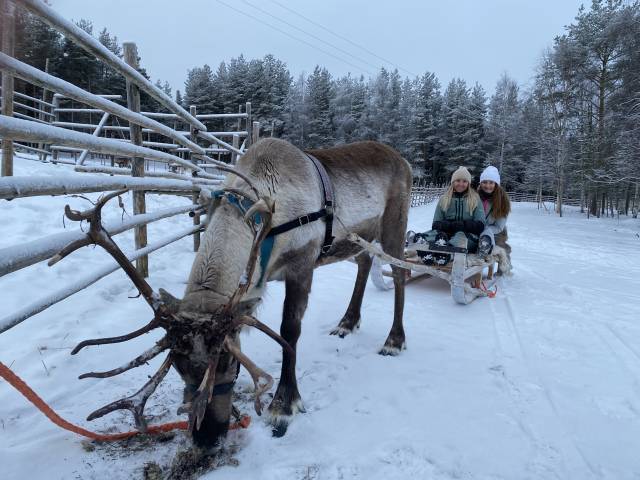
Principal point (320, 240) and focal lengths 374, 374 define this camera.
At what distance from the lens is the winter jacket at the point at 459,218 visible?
5.22 metres

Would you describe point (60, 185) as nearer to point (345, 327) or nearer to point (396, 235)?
point (345, 327)

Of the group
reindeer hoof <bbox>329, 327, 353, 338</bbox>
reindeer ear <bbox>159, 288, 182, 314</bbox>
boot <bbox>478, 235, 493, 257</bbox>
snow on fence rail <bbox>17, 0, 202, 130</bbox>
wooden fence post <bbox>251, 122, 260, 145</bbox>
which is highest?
wooden fence post <bbox>251, 122, 260, 145</bbox>

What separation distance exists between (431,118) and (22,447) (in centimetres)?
→ 5158

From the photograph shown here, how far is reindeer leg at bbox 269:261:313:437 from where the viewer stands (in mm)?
2207

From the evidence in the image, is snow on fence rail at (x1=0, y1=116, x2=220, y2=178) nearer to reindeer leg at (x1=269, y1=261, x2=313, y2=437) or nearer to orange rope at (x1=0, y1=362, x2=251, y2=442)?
orange rope at (x1=0, y1=362, x2=251, y2=442)

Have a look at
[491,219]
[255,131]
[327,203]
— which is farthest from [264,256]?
[255,131]

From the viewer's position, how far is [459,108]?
45750mm

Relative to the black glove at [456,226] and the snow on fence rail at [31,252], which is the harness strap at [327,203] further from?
the black glove at [456,226]

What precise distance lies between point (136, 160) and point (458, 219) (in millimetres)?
4199

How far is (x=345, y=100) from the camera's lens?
4675 centimetres

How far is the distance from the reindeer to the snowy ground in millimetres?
277

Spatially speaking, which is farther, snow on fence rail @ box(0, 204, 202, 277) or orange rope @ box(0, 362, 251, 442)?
orange rope @ box(0, 362, 251, 442)

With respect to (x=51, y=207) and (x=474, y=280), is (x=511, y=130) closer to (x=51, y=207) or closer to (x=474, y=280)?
(x=474, y=280)

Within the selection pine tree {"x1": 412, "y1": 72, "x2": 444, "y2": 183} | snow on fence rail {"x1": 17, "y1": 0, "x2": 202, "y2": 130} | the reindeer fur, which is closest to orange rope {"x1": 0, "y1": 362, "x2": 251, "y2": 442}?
the reindeer fur
